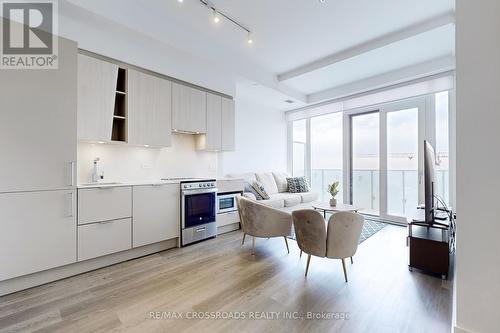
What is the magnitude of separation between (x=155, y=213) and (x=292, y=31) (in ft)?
10.8

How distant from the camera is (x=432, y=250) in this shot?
246 cm

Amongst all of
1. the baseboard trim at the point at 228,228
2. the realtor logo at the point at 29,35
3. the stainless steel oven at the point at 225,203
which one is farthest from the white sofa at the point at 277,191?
the realtor logo at the point at 29,35

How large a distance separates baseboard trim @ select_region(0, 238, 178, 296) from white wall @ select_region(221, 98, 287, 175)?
6.90 ft

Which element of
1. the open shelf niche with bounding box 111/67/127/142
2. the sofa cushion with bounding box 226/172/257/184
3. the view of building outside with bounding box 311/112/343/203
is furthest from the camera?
the view of building outside with bounding box 311/112/343/203

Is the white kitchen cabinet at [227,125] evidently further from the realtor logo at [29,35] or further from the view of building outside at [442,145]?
the view of building outside at [442,145]

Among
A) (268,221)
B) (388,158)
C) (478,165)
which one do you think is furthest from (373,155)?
(478,165)

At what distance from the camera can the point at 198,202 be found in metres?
3.64

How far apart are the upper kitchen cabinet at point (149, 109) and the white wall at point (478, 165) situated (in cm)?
335

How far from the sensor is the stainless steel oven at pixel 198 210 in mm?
3438

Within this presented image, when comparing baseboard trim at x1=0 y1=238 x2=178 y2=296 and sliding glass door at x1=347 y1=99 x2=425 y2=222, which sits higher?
sliding glass door at x1=347 y1=99 x2=425 y2=222

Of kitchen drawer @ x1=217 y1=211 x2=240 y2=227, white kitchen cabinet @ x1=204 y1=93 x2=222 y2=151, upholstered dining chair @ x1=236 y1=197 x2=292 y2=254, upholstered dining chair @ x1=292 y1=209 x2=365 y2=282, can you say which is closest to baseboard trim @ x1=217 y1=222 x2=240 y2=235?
kitchen drawer @ x1=217 y1=211 x2=240 y2=227

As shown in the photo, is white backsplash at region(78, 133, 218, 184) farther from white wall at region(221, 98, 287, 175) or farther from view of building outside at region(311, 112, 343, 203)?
view of building outside at region(311, 112, 343, 203)

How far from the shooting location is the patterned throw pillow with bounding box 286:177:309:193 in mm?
5629

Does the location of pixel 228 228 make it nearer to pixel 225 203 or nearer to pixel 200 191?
pixel 225 203
